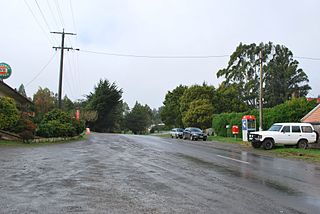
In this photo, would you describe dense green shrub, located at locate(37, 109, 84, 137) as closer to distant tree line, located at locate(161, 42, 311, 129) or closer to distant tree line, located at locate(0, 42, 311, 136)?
distant tree line, located at locate(0, 42, 311, 136)

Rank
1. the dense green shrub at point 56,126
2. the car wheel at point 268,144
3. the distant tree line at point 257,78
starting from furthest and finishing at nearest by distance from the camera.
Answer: the distant tree line at point 257,78, the dense green shrub at point 56,126, the car wheel at point 268,144

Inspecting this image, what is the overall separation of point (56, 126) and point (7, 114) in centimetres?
495

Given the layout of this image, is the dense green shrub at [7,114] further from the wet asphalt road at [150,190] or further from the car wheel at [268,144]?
the car wheel at [268,144]

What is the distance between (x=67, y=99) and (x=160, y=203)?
314ft

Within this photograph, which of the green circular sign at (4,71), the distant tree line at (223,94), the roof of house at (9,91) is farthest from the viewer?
the distant tree line at (223,94)

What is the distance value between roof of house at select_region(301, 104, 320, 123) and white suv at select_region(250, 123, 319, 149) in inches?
142

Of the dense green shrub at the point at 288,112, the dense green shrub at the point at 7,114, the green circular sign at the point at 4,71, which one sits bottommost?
the dense green shrub at the point at 7,114

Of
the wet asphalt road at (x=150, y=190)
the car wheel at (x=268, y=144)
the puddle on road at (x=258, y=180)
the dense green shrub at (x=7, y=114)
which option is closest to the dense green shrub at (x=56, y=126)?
the dense green shrub at (x=7, y=114)

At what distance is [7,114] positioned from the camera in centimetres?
2380

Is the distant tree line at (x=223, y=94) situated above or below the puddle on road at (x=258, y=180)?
above

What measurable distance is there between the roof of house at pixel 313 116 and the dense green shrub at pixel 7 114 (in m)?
23.2

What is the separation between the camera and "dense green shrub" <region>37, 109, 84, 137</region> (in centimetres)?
2712

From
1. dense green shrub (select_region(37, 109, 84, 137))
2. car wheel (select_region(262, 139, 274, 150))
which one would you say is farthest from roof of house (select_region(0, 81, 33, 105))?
car wheel (select_region(262, 139, 274, 150))

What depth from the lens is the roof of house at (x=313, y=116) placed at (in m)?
28.4
